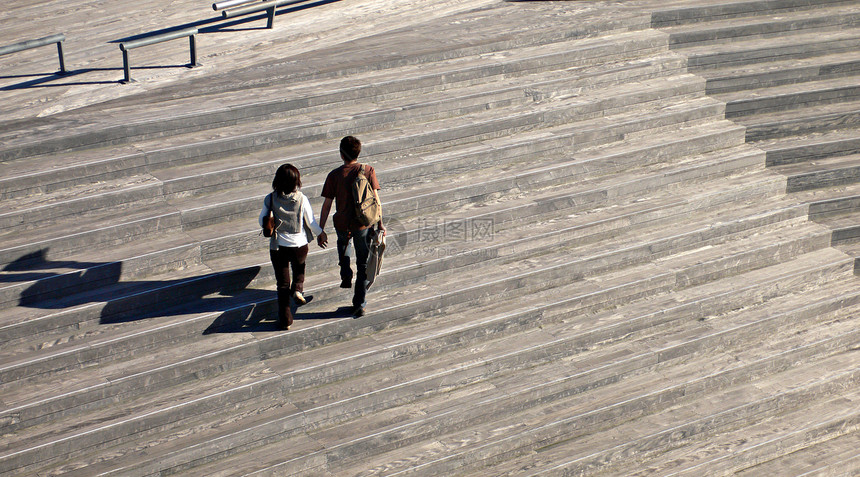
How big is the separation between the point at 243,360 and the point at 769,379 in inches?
168

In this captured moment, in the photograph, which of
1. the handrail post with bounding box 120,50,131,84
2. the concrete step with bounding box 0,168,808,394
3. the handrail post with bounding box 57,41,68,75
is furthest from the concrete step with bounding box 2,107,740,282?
the handrail post with bounding box 57,41,68,75

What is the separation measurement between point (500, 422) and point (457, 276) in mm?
1330

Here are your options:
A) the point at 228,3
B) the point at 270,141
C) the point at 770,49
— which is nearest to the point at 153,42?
the point at 228,3

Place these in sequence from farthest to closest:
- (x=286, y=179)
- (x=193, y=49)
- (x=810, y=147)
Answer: (x=810, y=147)
(x=193, y=49)
(x=286, y=179)

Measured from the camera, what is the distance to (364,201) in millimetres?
6023

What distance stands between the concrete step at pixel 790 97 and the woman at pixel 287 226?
215 inches

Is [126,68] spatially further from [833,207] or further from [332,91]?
[833,207]

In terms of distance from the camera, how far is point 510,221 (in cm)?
775

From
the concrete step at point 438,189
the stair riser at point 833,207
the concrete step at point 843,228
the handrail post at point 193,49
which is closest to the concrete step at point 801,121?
the concrete step at point 438,189

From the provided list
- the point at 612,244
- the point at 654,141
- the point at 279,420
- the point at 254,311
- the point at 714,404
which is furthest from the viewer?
the point at 654,141

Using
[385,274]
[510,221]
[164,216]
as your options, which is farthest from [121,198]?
[510,221]

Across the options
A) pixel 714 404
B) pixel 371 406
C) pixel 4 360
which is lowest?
pixel 714 404

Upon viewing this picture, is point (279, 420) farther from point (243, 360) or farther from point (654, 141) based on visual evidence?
point (654, 141)

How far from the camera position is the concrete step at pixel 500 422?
5.93 meters
